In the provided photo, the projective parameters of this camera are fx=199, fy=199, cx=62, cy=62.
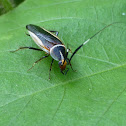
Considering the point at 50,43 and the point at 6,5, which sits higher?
the point at 6,5

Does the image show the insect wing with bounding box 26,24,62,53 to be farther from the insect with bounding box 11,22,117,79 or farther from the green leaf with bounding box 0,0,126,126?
the green leaf with bounding box 0,0,126,126

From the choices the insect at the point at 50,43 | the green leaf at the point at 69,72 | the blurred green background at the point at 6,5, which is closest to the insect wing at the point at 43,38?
the insect at the point at 50,43

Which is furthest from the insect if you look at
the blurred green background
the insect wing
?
the blurred green background

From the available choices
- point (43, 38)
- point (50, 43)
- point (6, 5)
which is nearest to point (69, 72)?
point (50, 43)

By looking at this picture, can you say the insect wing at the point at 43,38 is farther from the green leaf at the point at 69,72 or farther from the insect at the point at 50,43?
the green leaf at the point at 69,72

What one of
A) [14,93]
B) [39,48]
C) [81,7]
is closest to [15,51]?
[39,48]

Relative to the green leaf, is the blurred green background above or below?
above

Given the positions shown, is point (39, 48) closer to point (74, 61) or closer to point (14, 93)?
point (74, 61)

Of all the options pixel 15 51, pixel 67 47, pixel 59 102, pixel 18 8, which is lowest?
pixel 59 102

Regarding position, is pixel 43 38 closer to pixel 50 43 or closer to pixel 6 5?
pixel 50 43
